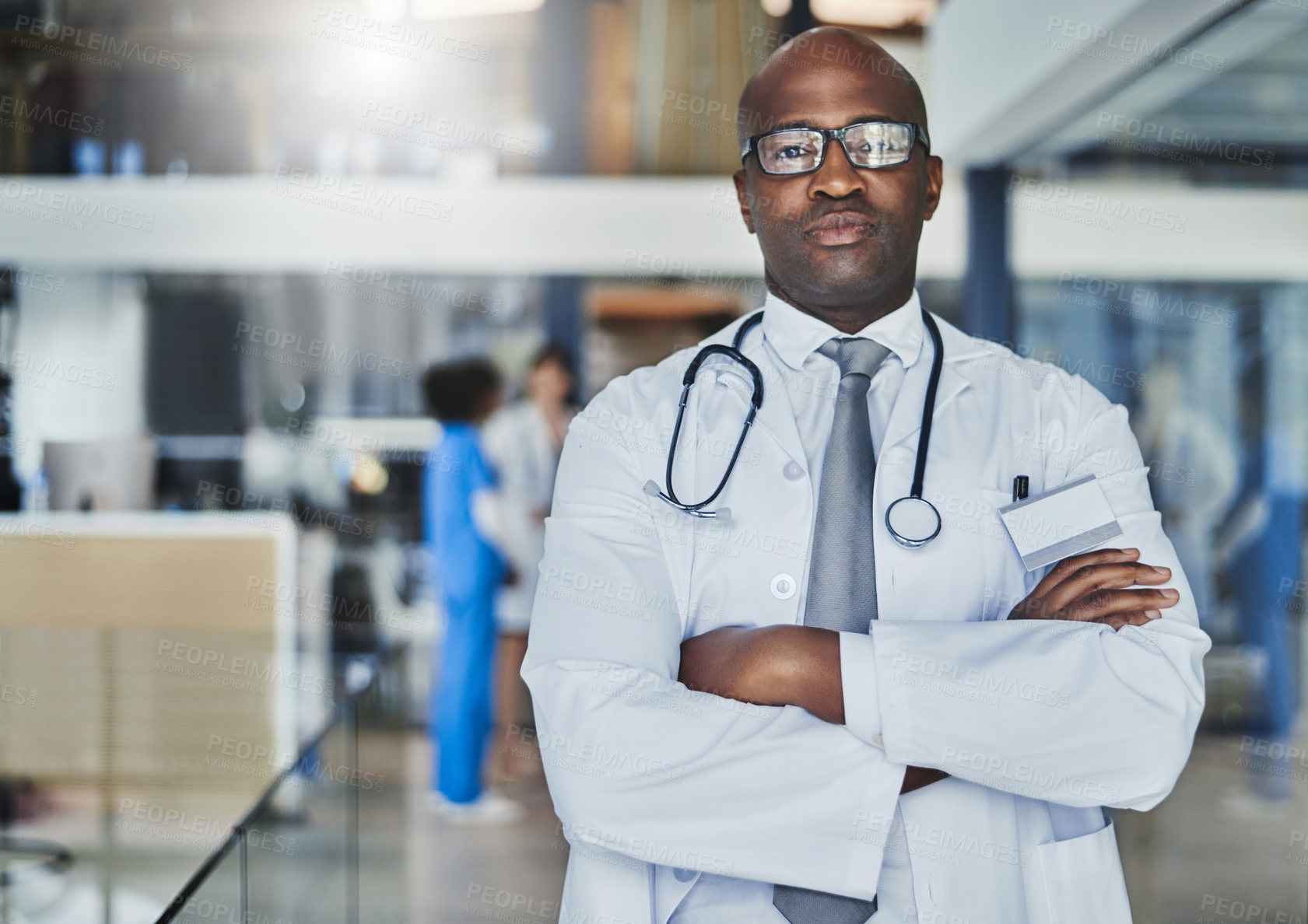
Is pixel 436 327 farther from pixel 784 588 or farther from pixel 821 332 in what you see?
pixel 784 588

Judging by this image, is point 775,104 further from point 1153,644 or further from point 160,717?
point 160,717

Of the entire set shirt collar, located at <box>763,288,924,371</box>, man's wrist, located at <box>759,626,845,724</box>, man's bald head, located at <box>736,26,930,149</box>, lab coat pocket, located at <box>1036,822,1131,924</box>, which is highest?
man's bald head, located at <box>736,26,930,149</box>

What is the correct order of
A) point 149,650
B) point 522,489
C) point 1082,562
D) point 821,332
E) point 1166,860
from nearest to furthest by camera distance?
point 1082,562
point 821,332
point 149,650
point 1166,860
point 522,489

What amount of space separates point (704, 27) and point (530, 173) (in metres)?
1.01

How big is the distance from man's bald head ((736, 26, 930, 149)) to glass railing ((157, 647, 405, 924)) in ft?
3.88

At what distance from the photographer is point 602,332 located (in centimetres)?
526

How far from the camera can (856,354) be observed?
1.21 m

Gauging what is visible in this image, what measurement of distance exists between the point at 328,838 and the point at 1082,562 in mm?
1867

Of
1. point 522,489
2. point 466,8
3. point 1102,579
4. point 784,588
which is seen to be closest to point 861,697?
point 784,588

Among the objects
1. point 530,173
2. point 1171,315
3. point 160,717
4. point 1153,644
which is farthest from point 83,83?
point 1153,644

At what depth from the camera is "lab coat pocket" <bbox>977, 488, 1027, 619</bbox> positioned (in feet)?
3.78

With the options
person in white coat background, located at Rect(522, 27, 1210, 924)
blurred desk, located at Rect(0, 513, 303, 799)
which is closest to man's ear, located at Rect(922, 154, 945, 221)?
person in white coat background, located at Rect(522, 27, 1210, 924)

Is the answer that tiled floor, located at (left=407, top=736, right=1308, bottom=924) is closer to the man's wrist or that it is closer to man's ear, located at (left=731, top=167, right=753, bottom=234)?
the man's wrist

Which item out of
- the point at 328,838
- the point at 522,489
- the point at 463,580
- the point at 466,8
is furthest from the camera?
the point at 466,8
